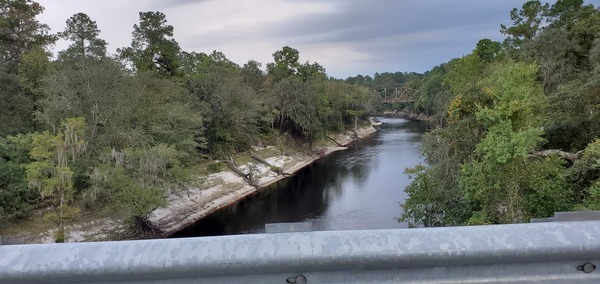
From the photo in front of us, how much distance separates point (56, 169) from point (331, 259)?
17.4 m

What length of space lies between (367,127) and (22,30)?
4838 centimetres

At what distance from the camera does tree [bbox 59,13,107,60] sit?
30.1 m

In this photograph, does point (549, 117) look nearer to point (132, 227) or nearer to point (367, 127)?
point (132, 227)

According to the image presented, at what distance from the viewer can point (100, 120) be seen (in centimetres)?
2122

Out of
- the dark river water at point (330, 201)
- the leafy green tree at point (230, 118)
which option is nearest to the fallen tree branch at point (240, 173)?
the leafy green tree at point (230, 118)

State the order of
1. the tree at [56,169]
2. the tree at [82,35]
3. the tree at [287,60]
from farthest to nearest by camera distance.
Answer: the tree at [287,60] < the tree at [82,35] < the tree at [56,169]

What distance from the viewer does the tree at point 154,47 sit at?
35.7 meters

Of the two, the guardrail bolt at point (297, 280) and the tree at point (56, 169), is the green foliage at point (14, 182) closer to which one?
the tree at point (56, 169)

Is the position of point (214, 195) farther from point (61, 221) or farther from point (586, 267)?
point (586, 267)

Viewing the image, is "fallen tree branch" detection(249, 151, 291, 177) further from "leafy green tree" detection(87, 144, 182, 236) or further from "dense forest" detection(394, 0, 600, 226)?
"dense forest" detection(394, 0, 600, 226)

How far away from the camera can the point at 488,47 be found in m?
41.1

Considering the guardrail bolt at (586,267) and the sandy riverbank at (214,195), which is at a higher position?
the guardrail bolt at (586,267)

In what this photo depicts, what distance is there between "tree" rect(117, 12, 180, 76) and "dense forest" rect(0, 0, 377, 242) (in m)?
0.09

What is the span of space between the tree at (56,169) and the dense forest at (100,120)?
1.8 inches
